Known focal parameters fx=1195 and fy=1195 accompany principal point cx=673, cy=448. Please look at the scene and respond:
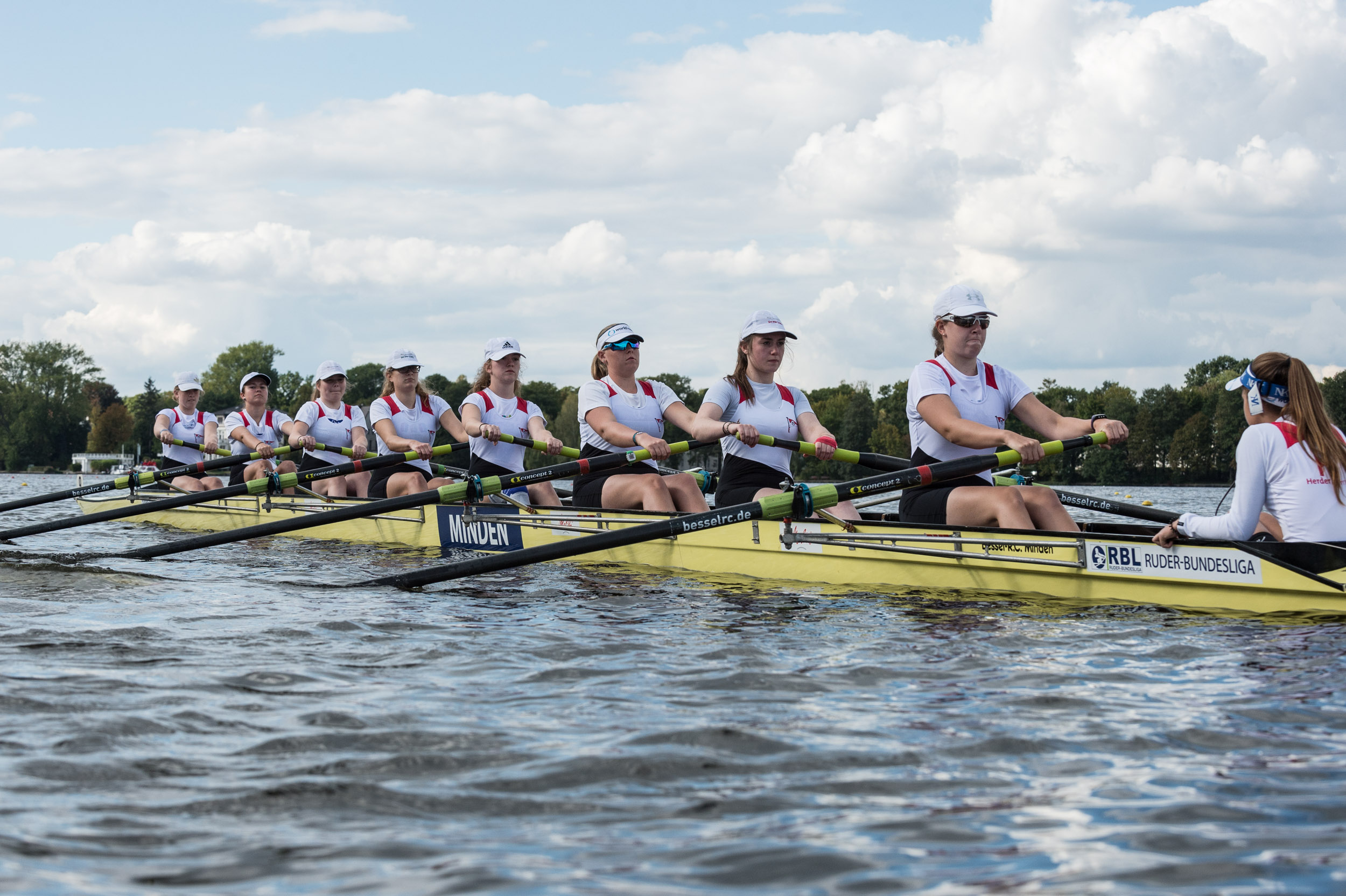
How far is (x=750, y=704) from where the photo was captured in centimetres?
430

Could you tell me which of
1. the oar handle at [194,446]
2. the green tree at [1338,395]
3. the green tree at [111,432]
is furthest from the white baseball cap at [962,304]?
the green tree at [111,432]

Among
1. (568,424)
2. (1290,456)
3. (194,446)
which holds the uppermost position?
(568,424)

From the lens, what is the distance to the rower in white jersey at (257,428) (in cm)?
1545

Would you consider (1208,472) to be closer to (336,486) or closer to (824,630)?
(336,486)

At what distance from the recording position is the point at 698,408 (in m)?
51.7

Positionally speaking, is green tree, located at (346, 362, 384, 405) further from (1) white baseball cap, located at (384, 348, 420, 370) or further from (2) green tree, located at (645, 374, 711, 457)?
(1) white baseball cap, located at (384, 348, 420, 370)

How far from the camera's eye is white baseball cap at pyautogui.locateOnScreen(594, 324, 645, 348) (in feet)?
30.7

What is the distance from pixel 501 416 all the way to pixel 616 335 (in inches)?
97.0

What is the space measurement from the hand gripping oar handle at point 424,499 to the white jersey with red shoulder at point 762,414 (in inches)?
15.2

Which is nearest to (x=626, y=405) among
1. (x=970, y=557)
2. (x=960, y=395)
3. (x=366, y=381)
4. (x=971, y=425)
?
(x=960, y=395)

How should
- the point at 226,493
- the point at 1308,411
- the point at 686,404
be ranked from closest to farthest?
the point at 1308,411, the point at 226,493, the point at 686,404

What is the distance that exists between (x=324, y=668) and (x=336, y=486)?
9.53 meters

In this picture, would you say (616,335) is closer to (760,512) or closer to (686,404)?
(760,512)

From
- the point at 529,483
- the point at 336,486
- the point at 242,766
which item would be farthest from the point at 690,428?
the point at 336,486
